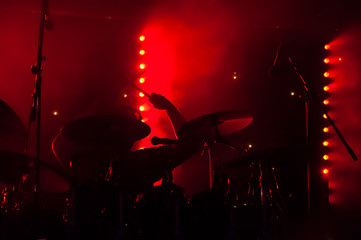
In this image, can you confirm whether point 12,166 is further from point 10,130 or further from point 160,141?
point 160,141

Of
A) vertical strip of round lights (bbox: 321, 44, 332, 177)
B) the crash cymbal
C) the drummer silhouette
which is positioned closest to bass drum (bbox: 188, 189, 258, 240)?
the drummer silhouette

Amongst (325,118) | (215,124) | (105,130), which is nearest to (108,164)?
(105,130)

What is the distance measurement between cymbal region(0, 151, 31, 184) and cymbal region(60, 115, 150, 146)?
39 cm

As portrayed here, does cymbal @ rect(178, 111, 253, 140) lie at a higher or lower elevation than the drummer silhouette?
higher

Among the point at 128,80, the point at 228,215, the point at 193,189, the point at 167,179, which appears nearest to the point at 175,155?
the point at 167,179

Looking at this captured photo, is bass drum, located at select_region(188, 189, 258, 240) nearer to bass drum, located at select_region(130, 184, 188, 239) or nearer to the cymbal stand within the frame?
bass drum, located at select_region(130, 184, 188, 239)

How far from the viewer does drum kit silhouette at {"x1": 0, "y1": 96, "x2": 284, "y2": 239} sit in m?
2.61

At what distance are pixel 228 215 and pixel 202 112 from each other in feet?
5.71

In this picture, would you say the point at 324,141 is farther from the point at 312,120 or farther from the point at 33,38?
the point at 33,38

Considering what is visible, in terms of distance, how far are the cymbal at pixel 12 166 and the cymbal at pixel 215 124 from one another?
3.54ft

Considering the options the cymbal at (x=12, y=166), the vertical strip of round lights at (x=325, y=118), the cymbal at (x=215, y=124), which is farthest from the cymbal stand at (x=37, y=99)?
the vertical strip of round lights at (x=325, y=118)

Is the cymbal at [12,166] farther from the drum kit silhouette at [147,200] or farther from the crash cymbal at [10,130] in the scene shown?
the crash cymbal at [10,130]

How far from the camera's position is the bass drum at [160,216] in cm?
265

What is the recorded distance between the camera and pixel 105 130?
285 centimetres
